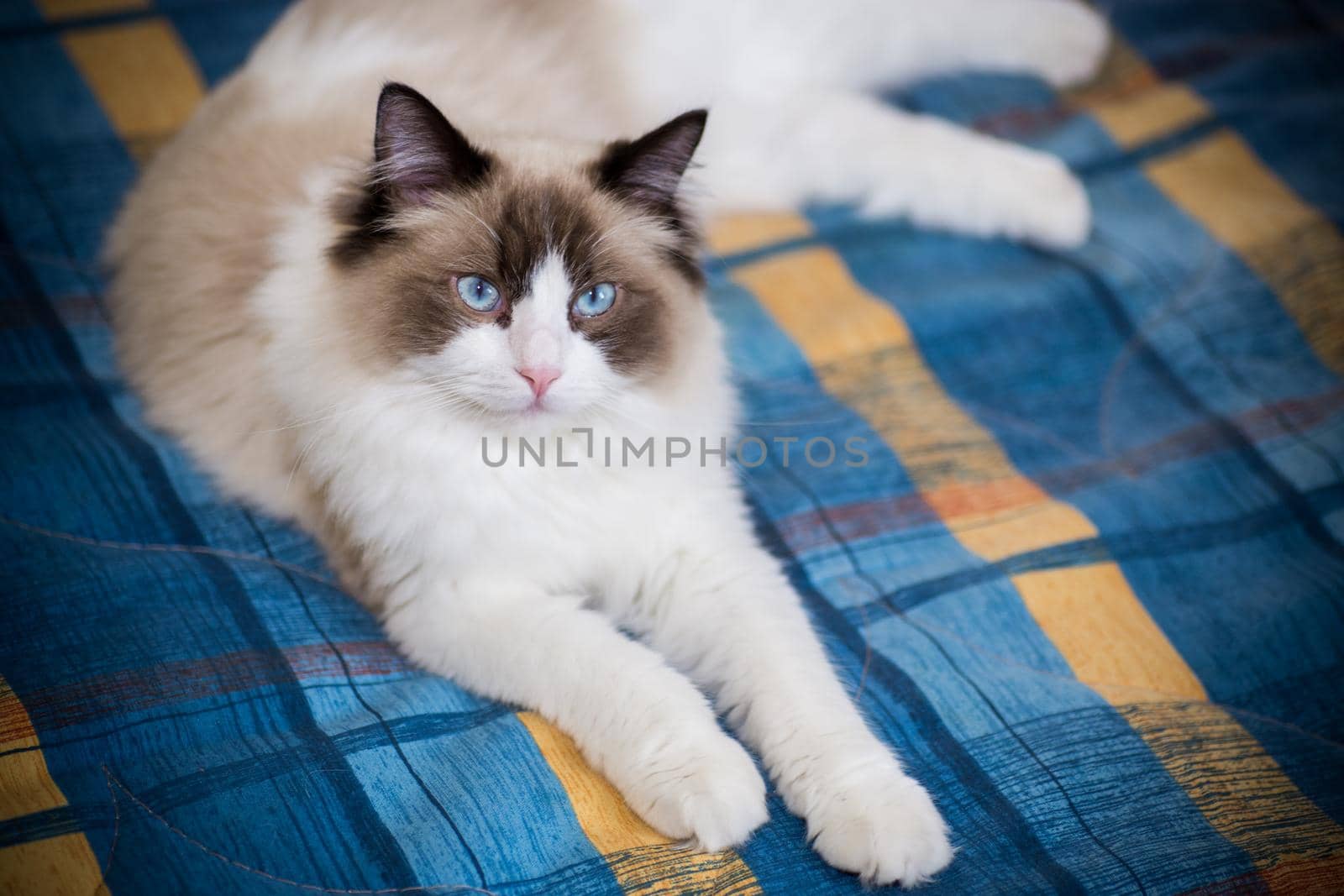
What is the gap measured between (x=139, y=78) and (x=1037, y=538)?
202cm

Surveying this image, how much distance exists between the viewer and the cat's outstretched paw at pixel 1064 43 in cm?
260

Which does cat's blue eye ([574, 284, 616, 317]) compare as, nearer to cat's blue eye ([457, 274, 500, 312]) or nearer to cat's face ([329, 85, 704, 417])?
cat's face ([329, 85, 704, 417])

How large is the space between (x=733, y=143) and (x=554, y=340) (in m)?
1.25

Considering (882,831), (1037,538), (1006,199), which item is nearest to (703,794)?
(882,831)

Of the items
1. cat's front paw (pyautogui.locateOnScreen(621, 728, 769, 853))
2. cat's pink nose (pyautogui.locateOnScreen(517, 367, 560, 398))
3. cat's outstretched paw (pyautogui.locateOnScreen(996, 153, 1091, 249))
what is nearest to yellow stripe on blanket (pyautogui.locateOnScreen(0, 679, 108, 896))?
cat's front paw (pyautogui.locateOnScreen(621, 728, 769, 853))

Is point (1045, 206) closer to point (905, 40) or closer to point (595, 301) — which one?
point (905, 40)

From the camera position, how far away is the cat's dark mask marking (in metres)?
1.32

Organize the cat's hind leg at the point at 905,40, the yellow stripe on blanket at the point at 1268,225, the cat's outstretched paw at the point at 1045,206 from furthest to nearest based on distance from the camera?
the cat's hind leg at the point at 905,40 < the cat's outstretched paw at the point at 1045,206 < the yellow stripe on blanket at the point at 1268,225

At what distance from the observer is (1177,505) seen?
179 cm

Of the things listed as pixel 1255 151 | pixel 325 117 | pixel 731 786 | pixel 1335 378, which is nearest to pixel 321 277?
pixel 325 117

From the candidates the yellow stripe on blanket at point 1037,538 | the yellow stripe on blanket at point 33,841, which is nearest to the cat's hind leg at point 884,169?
the yellow stripe on blanket at point 1037,538

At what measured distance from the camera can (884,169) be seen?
2.29 metres

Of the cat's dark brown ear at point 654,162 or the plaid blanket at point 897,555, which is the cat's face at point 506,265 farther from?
the plaid blanket at point 897,555

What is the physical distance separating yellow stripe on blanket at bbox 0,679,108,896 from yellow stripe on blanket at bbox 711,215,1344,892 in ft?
4.20
